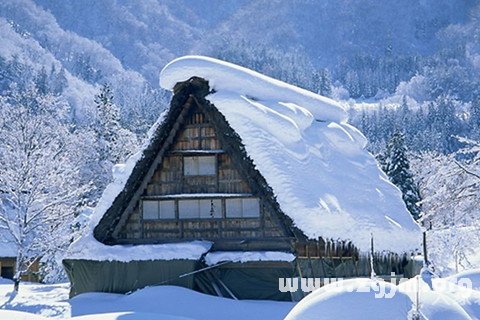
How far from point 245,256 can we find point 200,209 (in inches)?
88.0

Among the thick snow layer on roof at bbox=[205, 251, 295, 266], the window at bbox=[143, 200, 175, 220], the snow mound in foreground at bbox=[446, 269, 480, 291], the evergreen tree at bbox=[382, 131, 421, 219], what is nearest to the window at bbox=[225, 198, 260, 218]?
the thick snow layer on roof at bbox=[205, 251, 295, 266]

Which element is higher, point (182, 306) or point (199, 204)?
point (199, 204)

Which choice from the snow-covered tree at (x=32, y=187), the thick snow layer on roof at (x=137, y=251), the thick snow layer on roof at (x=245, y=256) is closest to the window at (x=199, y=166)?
the thick snow layer on roof at (x=137, y=251)

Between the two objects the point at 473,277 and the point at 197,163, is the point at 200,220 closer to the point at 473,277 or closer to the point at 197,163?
the point at 197,163

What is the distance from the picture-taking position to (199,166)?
70.0ft

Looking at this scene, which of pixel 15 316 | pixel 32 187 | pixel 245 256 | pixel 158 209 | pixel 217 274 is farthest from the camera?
pixel 32 187

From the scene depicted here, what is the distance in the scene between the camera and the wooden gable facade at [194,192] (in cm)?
2052

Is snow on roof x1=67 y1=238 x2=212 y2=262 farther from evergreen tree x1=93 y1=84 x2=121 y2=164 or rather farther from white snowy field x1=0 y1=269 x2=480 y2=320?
evergreen tree x1=93 y1=84 x2=121 y2=164

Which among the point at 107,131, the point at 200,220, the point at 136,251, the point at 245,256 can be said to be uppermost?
the point at 107,131

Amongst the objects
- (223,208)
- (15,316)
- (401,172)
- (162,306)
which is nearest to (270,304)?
(162,306)

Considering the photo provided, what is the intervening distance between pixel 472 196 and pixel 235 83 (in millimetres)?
12046

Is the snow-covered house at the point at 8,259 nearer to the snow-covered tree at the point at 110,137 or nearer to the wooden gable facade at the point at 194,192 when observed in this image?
the snow-covered tree at the point at 110,137

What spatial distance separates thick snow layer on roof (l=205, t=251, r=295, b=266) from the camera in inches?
772

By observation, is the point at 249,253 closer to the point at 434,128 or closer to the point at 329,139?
the point at 329,139
